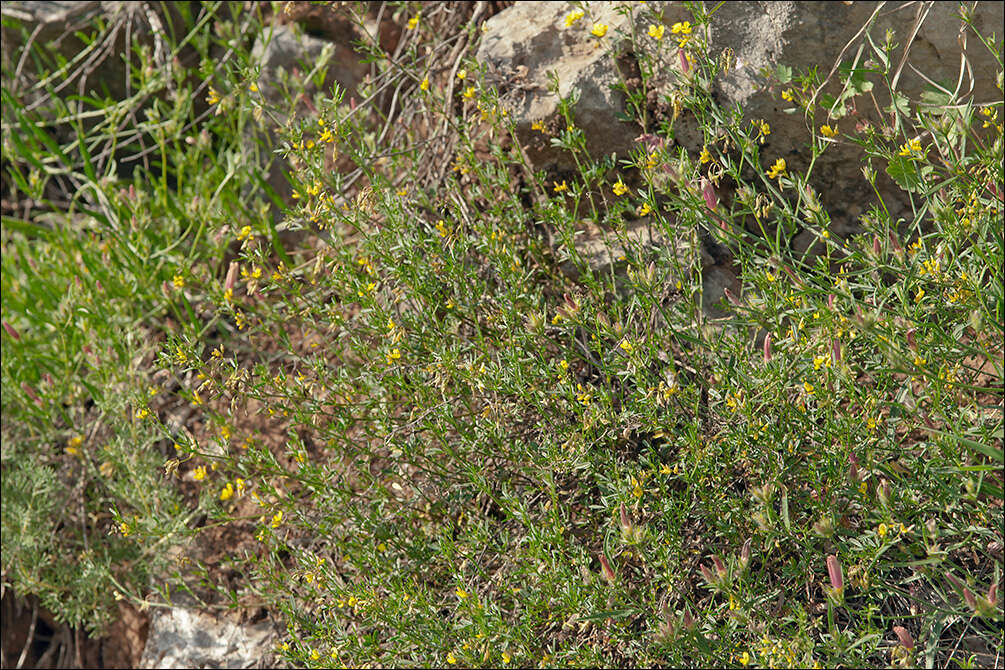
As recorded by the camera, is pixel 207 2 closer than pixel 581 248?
No

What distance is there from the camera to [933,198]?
2.08m

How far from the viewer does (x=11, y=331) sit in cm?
355

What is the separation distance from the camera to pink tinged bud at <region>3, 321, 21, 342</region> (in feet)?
11.6

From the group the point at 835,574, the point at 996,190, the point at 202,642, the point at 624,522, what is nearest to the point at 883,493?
the point at 835,574

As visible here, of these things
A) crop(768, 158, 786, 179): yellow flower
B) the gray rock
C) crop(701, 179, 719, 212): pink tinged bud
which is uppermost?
crop(768, 158, 786, 179): yellow flower

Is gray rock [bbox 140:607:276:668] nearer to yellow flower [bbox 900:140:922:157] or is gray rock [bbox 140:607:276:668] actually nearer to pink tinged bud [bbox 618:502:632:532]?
pink tinged bud [bbox 618:502:632:532]

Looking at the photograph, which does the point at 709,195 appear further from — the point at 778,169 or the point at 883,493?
the point at 883,493

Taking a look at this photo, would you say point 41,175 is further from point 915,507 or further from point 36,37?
point 915,507

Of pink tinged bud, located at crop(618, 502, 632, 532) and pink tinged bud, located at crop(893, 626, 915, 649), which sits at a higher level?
pink tinged bud, located at crop(618, 502, 632, 532)

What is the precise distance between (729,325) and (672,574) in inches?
24.9

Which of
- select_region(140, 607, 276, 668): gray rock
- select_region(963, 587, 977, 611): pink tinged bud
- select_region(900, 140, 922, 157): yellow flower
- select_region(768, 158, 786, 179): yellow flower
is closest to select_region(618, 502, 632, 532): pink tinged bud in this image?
select_region(963, 587, 977, 611): pink tinged bud

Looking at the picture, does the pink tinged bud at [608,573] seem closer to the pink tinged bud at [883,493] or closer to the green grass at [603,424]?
the green grass at [603,424]

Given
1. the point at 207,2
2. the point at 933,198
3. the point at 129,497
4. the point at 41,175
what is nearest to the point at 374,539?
the point at 129,497

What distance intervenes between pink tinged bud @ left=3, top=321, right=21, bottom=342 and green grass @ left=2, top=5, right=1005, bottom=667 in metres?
0.34
